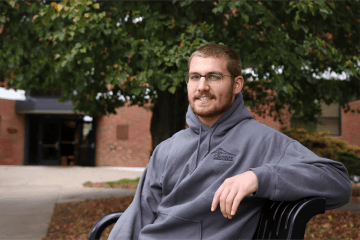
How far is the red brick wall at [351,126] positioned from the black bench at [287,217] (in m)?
14.4

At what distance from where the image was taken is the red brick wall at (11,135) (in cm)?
1856

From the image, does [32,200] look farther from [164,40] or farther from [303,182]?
[303,182]

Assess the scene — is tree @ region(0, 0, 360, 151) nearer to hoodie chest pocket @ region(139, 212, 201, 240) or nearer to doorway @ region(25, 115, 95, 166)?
hoodie chest pocket @ region(139, 212, 201, 240)

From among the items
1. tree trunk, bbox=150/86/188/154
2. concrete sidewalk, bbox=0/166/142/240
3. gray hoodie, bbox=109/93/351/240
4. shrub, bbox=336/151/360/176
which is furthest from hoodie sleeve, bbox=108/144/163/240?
shrub, bbox=336/151/360/176

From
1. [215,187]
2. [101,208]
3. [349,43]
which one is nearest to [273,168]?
[215,187]

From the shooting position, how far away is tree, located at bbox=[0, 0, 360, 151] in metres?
4.27

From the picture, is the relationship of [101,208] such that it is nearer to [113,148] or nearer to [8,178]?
[8,178]

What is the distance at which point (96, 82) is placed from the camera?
5953 millimetres

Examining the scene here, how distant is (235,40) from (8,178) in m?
11.2

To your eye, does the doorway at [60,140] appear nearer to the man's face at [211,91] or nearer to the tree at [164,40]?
the tree at [164,40]

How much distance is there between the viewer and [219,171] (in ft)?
5.36

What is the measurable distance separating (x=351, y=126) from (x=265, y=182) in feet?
51.0

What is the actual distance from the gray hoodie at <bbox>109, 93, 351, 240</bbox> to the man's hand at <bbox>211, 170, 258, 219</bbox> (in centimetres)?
3

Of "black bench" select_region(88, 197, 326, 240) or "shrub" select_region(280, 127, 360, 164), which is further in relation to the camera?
"shrub" select_region(280, 127, 360, 164)
